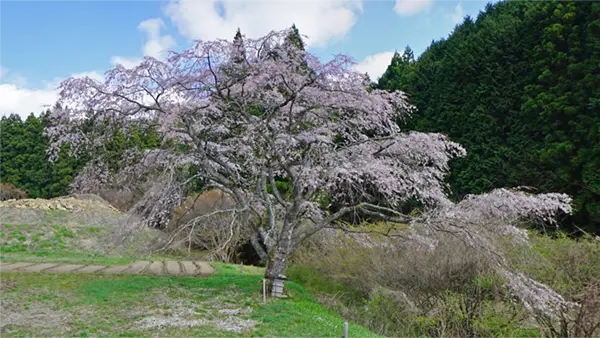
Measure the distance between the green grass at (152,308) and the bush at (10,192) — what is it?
2260 cm

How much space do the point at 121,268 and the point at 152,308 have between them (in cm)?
466

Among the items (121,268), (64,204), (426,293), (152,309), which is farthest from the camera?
(64,204)

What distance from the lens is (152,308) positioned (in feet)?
19.5

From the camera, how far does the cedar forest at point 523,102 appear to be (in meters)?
10.6

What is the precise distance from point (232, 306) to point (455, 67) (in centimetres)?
1122

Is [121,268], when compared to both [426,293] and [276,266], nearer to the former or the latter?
[276,266]

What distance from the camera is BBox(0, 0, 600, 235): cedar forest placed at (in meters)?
10.6

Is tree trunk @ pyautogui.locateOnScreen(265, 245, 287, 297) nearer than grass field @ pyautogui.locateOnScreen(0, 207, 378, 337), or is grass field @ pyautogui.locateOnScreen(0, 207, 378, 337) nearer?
grass field @ pyautogui.locateOnScreen(0, 207, 378, 337)

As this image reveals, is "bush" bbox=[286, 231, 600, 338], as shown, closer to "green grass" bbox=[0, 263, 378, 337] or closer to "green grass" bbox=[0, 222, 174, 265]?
"green grass" bbox=[0, 263, 378, 337]

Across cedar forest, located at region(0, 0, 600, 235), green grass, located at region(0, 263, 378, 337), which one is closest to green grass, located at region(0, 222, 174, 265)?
green grass, located at region(0, 263, 378, 337)

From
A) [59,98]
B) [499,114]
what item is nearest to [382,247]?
[59,98]

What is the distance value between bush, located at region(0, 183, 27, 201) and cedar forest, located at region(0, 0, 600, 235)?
19.2 meters

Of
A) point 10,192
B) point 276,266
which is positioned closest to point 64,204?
point 10,192

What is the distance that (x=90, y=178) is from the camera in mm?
7445
